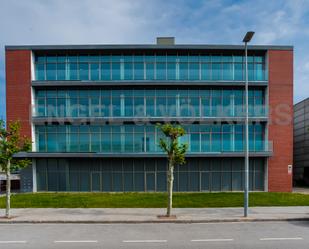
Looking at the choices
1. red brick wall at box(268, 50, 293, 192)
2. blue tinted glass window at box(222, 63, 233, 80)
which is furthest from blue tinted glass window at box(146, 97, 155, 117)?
red brick wall at box(268, 50, 293, 192)

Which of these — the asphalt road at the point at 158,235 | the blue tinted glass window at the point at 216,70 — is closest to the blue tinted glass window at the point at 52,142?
the asphalt road at the point at 158,235

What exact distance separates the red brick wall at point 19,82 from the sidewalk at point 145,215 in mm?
11327

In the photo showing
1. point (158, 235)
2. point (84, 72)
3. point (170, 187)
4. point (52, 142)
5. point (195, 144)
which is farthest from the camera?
point (84, 72)

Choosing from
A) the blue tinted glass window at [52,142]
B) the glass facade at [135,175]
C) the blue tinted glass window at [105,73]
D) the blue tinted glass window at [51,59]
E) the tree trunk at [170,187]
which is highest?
the blue tinted glass window at [51,59]

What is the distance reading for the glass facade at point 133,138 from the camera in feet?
77.5

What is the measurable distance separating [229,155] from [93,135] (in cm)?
1249

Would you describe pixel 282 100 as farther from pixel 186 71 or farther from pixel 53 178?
pixel 53 178

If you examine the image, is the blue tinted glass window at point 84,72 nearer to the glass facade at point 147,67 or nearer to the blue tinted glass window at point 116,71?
the glass facade at point 147,67

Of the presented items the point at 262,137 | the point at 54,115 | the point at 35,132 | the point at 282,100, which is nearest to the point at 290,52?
the point at 282,100

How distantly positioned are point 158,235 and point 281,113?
1898 centimetres

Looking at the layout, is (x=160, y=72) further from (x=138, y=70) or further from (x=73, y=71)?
(x=73, y=71)

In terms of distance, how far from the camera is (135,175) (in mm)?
24359

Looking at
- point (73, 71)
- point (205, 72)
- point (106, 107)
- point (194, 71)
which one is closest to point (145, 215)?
point (106, 107)

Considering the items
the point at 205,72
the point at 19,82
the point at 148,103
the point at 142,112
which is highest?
the point at 205,72
